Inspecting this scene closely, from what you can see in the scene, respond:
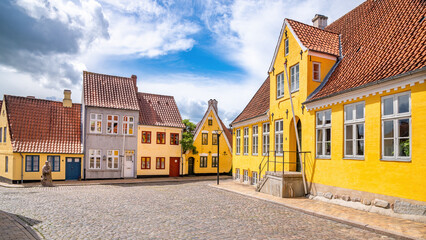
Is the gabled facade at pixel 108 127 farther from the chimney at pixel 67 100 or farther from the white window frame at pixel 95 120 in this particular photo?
the chimney at pixel 67 100

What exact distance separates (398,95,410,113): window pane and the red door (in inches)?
936

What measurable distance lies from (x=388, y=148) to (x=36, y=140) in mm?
24370

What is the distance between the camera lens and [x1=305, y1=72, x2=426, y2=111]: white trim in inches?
366

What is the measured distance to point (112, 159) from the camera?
27.3 metres

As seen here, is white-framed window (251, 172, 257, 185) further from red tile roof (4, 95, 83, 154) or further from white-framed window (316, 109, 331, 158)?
red tile roof (4, 95, 83, 154)

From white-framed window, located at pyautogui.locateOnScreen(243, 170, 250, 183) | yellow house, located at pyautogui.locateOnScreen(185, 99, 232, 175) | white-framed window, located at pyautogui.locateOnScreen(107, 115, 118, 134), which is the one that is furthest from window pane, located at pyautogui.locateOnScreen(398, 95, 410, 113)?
yellow house, located at pyautogui.locateOnScreen(185, 99, 232, 175)

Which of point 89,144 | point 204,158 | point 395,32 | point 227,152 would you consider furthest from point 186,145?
point 395,32

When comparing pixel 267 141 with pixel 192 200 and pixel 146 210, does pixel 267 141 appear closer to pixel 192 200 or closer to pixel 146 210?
pixel 192 200

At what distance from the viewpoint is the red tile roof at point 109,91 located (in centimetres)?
2716

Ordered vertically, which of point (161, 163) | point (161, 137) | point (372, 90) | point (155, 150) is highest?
point (372, 90)

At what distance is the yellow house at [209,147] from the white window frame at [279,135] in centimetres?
1591

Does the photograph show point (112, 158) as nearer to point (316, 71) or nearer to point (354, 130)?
A: point (316, 71)

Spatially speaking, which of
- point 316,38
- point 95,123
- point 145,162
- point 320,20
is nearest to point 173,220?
point 316,38

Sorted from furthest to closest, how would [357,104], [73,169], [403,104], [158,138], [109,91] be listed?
[158,138] < [109,91] < [73,169] < [357,104] < [403,104]
